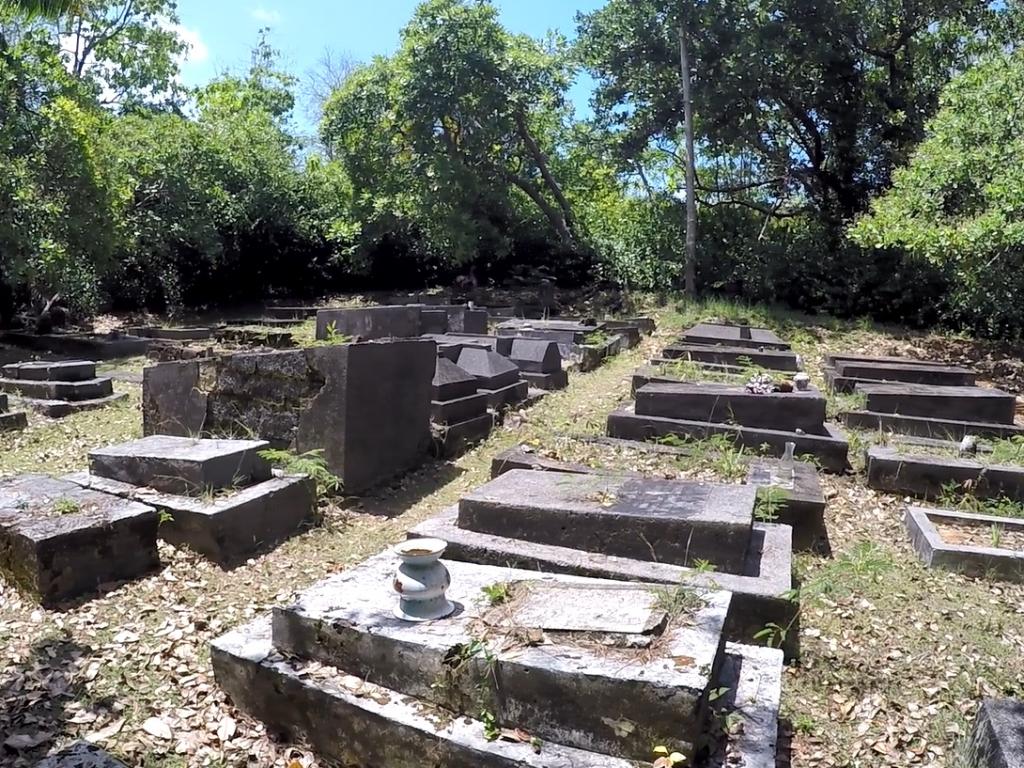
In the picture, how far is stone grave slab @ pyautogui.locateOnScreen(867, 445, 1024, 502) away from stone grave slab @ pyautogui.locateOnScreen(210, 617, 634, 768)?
4.00 m

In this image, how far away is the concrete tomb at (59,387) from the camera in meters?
8.16

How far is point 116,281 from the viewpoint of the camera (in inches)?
699

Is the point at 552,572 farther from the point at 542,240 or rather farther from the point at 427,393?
the point at 542,240

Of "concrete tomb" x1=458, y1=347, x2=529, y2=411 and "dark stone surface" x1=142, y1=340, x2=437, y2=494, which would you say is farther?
"concrete tomb" x1=458, y1=347, x2=529, y2=411

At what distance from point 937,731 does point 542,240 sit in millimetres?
17691

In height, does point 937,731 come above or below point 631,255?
below

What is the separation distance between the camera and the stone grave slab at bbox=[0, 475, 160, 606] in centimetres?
372

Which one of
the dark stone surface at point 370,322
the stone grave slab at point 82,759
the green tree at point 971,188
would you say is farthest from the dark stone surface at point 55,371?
the green tree at point 971,188

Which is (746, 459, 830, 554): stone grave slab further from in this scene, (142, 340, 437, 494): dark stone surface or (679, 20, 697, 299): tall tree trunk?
(679, 20, 697, 299): tall tree trunk

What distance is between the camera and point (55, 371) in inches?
342

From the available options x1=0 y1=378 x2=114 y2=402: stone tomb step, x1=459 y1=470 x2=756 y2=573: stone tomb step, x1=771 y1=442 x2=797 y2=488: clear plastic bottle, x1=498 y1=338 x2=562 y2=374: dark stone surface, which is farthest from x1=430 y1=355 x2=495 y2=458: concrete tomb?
x1=0 y1=378 x2=114 y2=402: stone tomb step

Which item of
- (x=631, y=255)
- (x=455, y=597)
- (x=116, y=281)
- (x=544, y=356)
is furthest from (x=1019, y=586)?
(x=116, y=281)

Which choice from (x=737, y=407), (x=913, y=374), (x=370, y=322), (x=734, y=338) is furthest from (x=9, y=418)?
(x=913, y=374)

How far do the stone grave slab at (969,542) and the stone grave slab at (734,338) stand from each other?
18.1 ft
